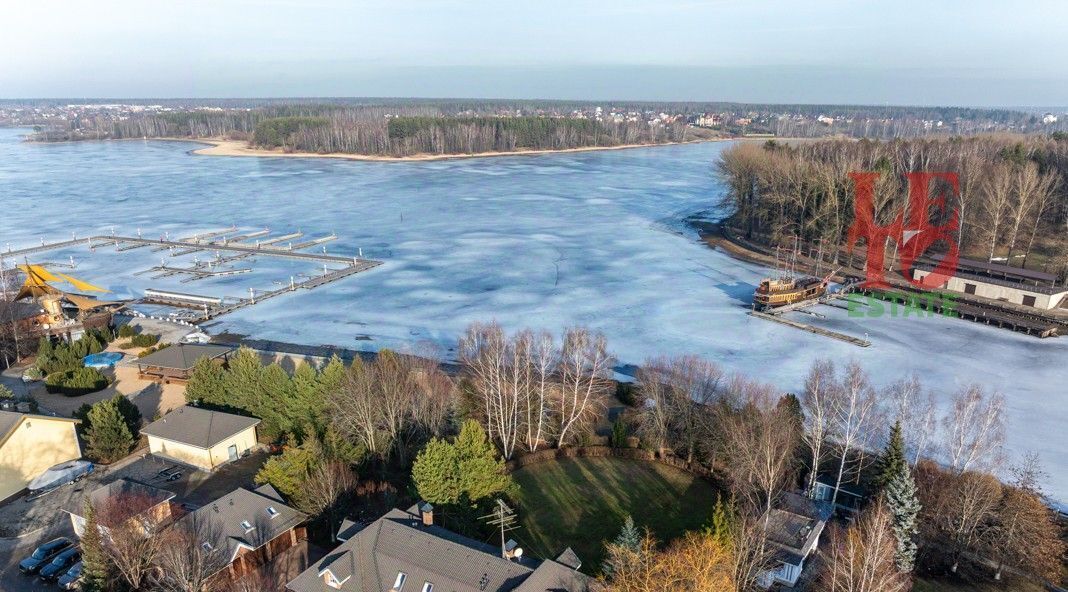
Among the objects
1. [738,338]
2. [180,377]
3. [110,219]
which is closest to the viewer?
[180,377]

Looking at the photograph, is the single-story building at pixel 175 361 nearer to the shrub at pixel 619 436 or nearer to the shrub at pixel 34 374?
the shrub at pixel 34 374

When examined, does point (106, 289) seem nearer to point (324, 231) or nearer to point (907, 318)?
point (324, 231)

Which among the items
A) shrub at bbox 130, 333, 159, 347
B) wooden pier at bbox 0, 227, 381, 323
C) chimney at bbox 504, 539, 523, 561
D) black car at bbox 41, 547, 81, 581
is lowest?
black car at bbox 41, 547, 81, 581

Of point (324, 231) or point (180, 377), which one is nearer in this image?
point (180, 377)

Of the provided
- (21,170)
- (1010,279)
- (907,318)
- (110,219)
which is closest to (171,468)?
(907,318)

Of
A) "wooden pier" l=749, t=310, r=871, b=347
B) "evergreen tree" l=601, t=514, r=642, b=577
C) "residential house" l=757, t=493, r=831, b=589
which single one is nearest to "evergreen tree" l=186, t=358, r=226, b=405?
"evergreen tree" l=601, t=514, r=642, b=577

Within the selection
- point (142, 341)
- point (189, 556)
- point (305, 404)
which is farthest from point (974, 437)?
point (142, 341)

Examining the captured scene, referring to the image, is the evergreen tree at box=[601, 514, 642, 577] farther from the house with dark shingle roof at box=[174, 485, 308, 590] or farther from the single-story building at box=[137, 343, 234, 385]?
the single-story building at box=[137, 343, 234, 385]
